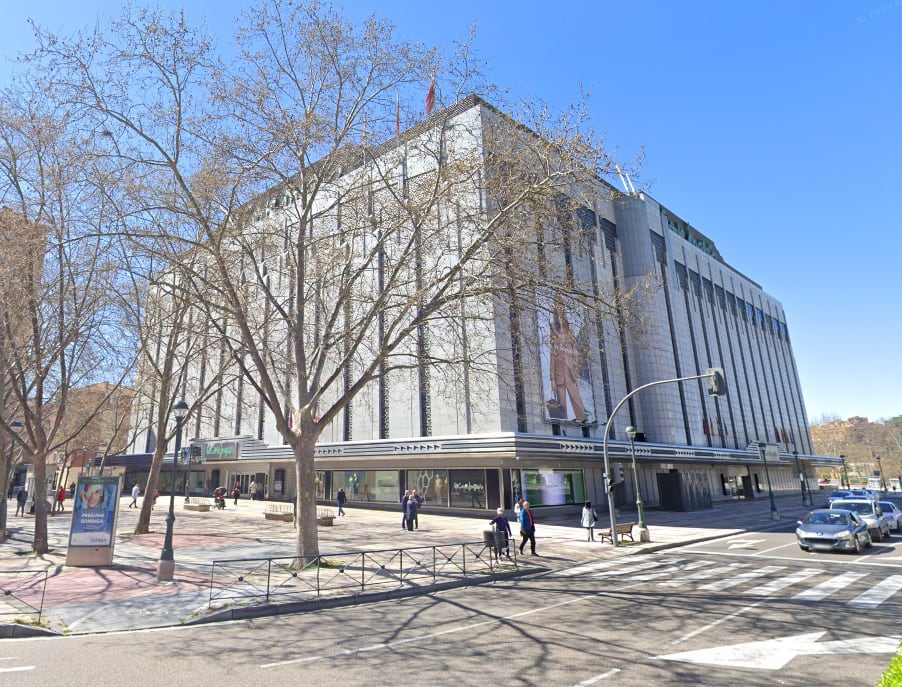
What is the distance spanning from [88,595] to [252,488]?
36.0 metres

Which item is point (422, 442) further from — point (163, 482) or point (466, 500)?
point (163, 482)

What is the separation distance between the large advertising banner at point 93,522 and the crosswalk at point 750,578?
13.3 m

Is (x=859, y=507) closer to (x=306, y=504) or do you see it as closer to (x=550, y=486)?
(x=550, y=486)

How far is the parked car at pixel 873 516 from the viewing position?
787 inches

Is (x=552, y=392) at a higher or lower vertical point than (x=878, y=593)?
higher

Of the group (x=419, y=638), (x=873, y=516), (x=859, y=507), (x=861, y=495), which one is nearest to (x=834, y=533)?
(x=873, y=516)

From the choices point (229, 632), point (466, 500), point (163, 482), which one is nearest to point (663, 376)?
point (466, 500)

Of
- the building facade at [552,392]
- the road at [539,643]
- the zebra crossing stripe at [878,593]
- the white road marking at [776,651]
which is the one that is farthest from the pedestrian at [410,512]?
the white road marking at [776,651]

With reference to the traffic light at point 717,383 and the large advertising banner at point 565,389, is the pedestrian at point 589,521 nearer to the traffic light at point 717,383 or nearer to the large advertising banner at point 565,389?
the traffic light at point 717,383

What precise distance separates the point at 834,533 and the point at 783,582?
6673 mm

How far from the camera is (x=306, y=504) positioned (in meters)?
14.3

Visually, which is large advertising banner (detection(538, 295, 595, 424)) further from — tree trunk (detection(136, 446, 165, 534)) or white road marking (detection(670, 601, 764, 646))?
white road marking (detection(670, 601, 764, 646))

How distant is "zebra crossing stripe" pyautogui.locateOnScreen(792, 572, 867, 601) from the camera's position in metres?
10.8

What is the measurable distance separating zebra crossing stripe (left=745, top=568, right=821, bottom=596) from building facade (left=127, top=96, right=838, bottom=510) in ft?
21.4
